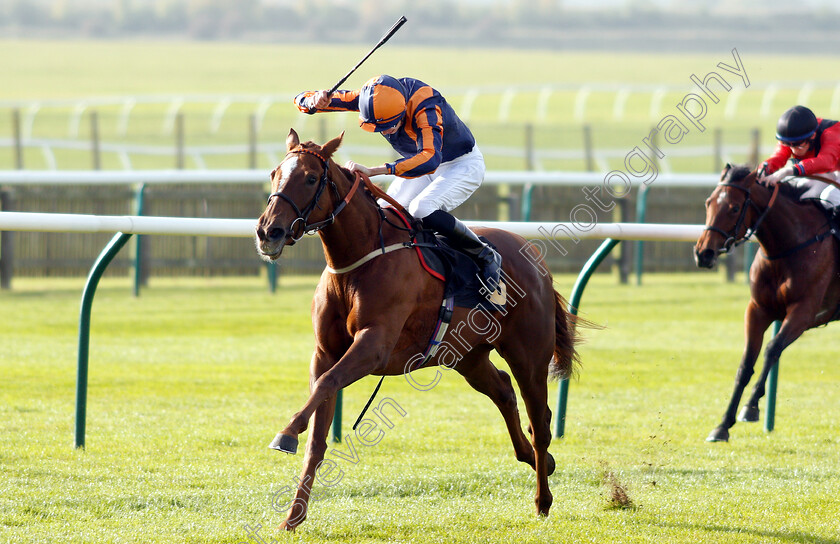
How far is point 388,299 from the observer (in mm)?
4191

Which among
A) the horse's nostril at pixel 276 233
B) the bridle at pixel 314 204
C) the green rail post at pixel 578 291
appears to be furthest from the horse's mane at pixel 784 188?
the horse's nostril at pixel 276 233

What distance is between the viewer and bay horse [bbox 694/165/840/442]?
636 cm

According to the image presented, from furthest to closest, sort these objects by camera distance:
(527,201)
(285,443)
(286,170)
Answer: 1. (527,201)
2. (286,170)
3. (285,443)

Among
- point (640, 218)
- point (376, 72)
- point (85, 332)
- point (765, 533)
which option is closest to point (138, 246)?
point (640, 218)

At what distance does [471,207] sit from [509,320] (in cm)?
955

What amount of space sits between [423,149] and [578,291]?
220 cm

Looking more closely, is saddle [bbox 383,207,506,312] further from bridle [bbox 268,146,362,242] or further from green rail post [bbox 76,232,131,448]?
green rail post [bbox 76,232,131,448]

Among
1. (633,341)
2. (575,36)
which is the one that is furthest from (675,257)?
(575,36)

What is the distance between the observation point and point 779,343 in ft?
20.8

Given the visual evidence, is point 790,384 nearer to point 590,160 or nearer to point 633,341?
point 633,341

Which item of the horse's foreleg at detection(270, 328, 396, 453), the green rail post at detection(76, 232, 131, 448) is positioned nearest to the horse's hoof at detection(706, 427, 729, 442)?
the horse's foreleg at detection(270, 328, 396, 453)

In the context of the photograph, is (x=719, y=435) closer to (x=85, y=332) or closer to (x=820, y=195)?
(x=820, y=195)

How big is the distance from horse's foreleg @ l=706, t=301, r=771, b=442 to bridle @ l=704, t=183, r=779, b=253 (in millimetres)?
516

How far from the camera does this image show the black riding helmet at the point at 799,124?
6621mm
